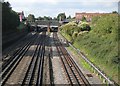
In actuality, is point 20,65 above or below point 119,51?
below

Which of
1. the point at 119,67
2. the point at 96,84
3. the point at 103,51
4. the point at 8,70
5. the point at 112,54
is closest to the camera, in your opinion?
the point at 96,84

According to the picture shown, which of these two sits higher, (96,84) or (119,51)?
(119,51)

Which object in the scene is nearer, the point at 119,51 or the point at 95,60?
the point at 119,51

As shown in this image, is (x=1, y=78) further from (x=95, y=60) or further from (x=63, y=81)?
(x=95, y=60)

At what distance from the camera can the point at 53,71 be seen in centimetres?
2800

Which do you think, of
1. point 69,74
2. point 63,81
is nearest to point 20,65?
point 69,74

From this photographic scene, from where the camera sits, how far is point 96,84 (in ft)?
74.0

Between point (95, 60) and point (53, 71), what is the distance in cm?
585

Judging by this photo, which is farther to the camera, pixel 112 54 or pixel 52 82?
pixel 112 54

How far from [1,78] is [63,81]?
466cm

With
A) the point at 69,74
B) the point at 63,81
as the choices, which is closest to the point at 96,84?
the point at 63,81

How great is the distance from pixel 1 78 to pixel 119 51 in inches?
392

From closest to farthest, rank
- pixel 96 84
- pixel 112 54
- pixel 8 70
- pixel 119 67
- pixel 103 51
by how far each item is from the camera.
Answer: pixel 96 84, pixel 119 67, pixel 112 54, pixel 8 70, pixel 103 51

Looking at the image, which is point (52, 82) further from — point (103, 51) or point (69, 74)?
point (103, 51)
